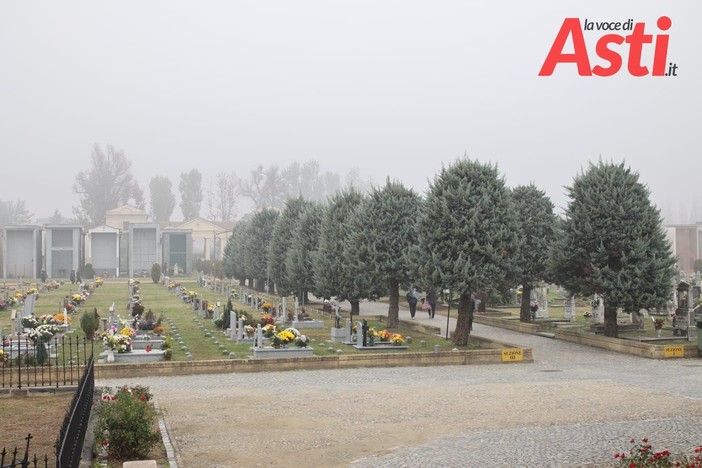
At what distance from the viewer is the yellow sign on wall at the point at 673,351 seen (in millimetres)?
25250

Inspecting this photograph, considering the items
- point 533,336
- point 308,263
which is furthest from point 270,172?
point 533,336

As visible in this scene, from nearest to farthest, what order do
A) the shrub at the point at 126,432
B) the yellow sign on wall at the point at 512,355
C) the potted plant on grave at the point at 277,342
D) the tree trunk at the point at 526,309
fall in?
the shrub at the point at 126,432 < the potted plant on grave at the point at 277,342 < the yellow sign on wall at the point at 512,355 < the tree trunk at the point at 526,309

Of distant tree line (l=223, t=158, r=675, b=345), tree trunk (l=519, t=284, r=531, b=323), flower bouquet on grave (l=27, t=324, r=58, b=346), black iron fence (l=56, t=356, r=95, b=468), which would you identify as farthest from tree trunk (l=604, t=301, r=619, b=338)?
black iron fence (l=56, t=356, r=95, b=468)

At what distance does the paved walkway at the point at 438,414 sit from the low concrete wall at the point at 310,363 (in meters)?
0.55

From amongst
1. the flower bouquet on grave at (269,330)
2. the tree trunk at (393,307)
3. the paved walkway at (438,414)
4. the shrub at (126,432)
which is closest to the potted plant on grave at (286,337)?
the flower bouquet on grave at (269,330)

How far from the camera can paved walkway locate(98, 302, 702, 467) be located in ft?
42.7

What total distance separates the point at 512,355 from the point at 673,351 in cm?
533

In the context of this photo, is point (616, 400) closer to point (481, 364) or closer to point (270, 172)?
point (481, 364)

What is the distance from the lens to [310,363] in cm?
2327

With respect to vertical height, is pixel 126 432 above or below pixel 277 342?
below

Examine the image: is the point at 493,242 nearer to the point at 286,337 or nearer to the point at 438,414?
the point at 286,337

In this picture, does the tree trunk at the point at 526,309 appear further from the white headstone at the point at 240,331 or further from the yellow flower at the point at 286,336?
the yellow flower at the point at 286,336

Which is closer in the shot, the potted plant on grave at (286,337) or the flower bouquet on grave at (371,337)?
the potted plant on grave at (286,337)

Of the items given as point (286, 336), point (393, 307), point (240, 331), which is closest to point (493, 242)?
point (286, 336)
